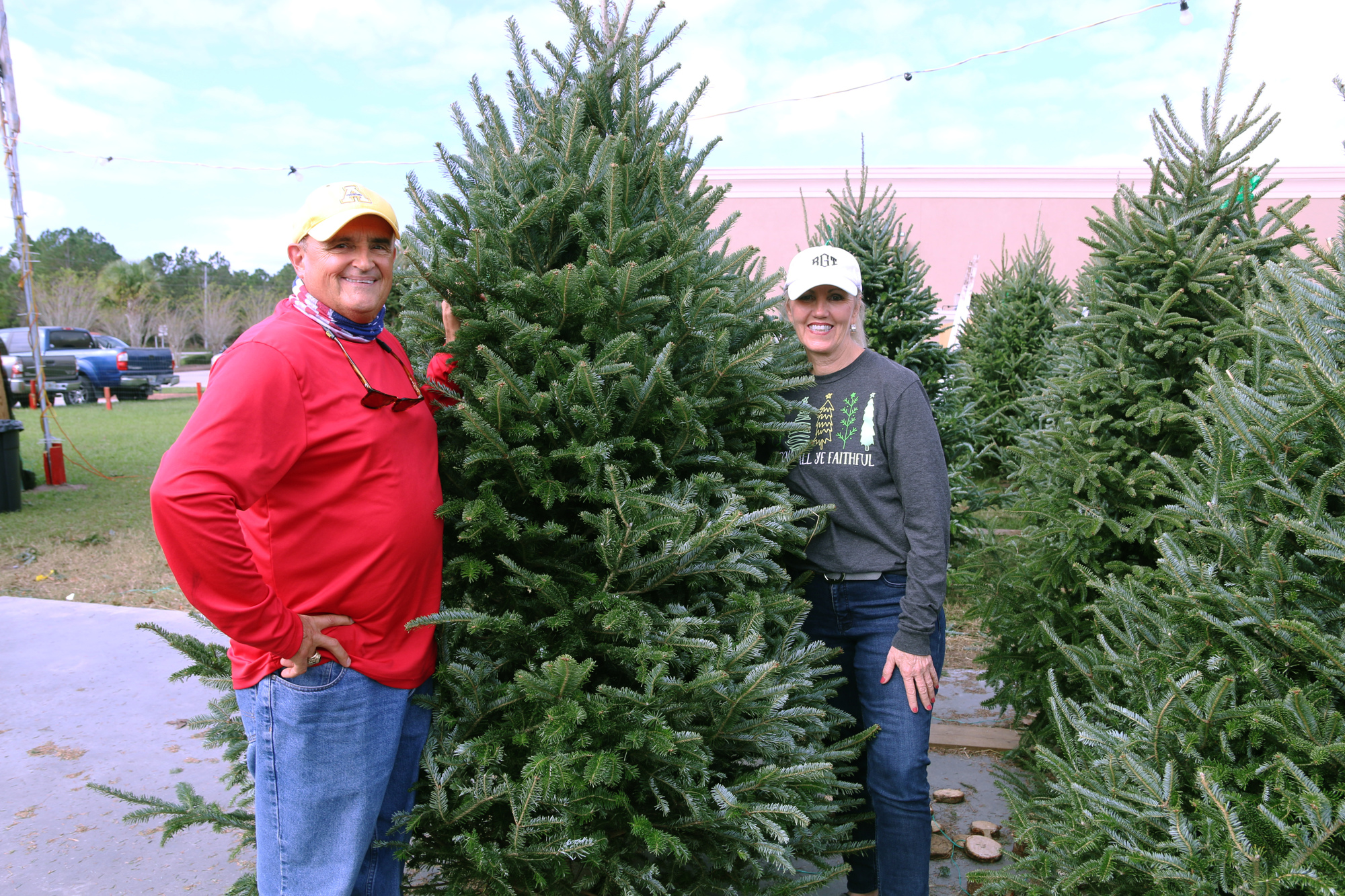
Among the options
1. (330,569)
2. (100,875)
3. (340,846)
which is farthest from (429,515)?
(100,875)

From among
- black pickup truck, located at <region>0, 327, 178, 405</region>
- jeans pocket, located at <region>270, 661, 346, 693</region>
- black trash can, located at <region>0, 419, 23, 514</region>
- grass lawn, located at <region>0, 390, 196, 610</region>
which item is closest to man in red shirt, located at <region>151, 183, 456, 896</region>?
jeans pocket, located at <region>270, 661, 346, 693</region>

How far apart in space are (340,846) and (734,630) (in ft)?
3.92

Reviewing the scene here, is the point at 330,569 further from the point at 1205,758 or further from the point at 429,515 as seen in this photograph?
the point at 1205,758

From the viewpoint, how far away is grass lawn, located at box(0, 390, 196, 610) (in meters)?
6.68

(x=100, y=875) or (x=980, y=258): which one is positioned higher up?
(x=980, y=258)

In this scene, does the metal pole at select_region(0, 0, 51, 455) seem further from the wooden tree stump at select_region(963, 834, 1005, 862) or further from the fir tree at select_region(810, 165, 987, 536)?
the wooden tree stump at select_region(963, 834, 1005, 862)

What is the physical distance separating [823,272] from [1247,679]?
170 cm

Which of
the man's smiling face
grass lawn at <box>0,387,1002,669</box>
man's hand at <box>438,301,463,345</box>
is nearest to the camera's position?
the man's smiling face

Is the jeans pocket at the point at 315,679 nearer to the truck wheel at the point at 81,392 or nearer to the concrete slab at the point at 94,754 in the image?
the concrete slab at the point at 94,754

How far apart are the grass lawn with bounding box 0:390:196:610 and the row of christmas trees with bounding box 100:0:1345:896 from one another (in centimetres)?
528

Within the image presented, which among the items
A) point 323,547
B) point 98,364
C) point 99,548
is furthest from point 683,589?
point 98,364

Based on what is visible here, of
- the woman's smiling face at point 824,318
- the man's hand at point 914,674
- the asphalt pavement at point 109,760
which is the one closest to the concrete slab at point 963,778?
the asphalt pavement at point 109,760

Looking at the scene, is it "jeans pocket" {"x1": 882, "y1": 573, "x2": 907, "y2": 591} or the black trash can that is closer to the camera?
"jeans pocket" {"x1": 882, "y1": 573, "x2": 907, "y2": 591}

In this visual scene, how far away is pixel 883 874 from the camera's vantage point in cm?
271
